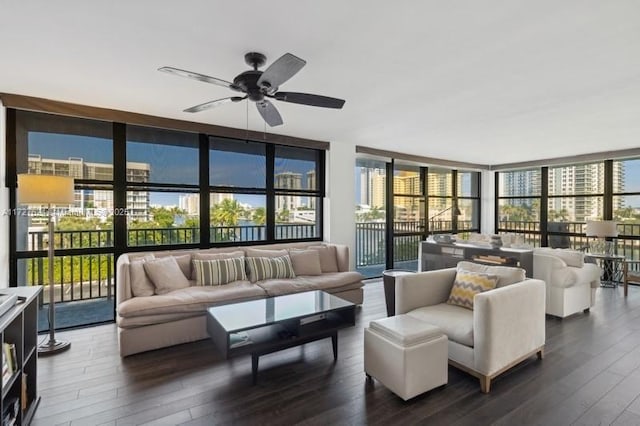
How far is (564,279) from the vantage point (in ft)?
12.4

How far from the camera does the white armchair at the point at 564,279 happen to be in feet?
12.5

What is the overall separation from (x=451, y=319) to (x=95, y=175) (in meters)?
4.14

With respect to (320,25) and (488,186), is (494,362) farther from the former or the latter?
(488,186)

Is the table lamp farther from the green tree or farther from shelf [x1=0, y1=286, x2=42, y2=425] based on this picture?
shelf [x1=0, y1=286, x2=42, y2=425]

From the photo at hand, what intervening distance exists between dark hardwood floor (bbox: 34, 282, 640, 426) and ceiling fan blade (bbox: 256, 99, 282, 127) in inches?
84.9

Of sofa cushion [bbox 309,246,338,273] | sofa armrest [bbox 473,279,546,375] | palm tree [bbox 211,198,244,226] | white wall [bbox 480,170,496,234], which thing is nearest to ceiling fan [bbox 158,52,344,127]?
sofa armrest [bbox 473,279,546,375]

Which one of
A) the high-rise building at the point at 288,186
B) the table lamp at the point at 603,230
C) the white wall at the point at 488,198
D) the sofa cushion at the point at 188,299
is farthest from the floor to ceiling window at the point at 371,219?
the table lamp at the point at 603,230

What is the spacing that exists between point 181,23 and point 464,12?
67.8 inches

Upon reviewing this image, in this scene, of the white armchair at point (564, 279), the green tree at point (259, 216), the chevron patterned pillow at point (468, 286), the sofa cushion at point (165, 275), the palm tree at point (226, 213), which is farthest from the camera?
the green tree at point (259, 216)

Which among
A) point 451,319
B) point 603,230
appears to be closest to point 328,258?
point 451,319

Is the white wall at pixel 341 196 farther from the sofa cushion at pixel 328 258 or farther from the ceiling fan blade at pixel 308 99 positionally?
the ceiling fan blade at pixel 308 99

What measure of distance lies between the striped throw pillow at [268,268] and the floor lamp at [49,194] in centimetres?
191

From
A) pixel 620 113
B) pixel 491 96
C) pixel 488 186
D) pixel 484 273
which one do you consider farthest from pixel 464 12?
pixel 488 186

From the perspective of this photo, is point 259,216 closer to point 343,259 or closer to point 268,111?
point 343,259
